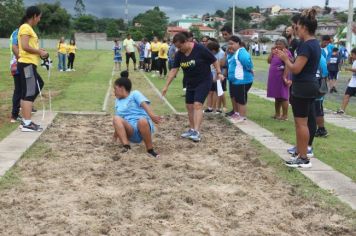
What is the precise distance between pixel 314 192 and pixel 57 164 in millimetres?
3136

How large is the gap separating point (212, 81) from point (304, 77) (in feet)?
9.21

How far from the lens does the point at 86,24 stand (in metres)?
124

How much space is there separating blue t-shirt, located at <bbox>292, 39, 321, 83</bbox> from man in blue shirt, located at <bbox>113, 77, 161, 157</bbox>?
2091 mm

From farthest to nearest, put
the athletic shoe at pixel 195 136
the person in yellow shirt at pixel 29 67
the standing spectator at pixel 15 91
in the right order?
the standing spectator at pixel 15 91, the person in yellow shirt at pixel 29 67, the athletic shoe at pixel 195 136

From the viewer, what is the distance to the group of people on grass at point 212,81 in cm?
614

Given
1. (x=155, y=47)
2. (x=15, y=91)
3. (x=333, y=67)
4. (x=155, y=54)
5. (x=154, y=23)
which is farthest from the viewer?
(x=154, y=23)

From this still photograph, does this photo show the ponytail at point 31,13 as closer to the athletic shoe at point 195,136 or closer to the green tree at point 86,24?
the athletic shoe at point 195,136

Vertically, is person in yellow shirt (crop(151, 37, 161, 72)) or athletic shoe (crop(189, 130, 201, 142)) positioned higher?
person in yellow shirt (crop(151, 37, 161, 72))

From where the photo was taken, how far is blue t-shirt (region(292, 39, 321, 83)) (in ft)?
19.3

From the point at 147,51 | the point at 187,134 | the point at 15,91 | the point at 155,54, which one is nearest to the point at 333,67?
the point at 155,54

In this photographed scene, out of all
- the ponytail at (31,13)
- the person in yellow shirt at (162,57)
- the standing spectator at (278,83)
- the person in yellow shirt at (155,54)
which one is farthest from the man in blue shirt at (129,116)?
the person in yellow shirt at (155,54)

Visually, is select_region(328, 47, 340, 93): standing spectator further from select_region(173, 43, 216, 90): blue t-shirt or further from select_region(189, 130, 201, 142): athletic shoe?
select_region(189, 130, 201, 142): athletic shoe

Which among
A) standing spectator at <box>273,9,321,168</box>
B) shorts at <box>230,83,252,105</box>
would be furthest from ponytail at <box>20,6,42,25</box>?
standing spectator at <box>273,9,321,168</box>

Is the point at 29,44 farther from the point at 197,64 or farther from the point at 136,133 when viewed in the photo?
the point at 197,64
